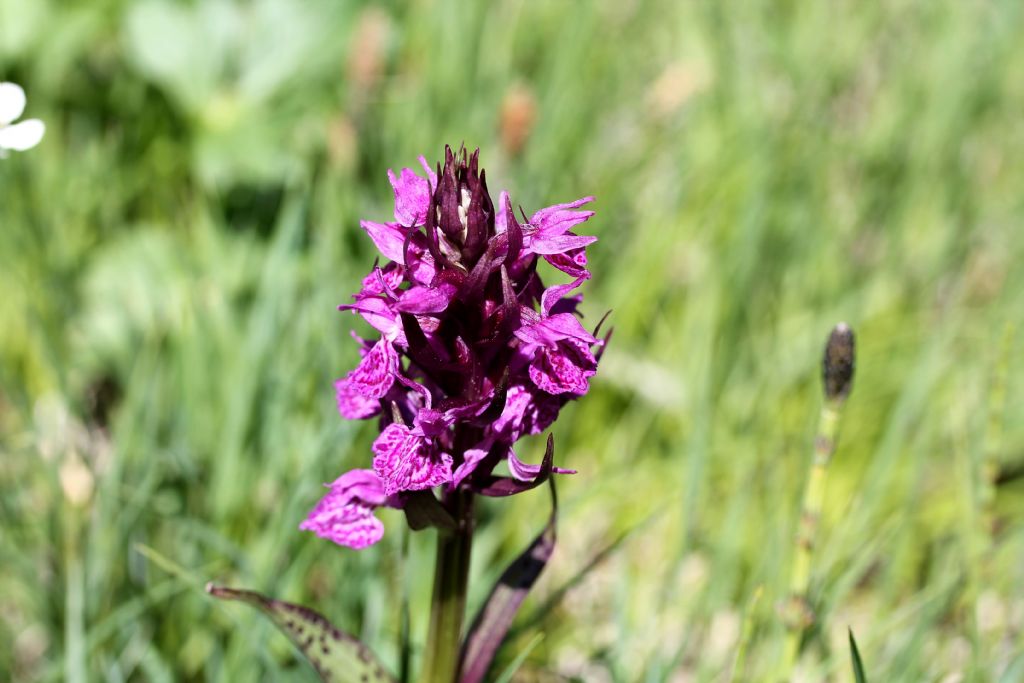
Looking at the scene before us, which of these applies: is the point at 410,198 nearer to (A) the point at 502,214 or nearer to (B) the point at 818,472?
(A) the point at 502,214

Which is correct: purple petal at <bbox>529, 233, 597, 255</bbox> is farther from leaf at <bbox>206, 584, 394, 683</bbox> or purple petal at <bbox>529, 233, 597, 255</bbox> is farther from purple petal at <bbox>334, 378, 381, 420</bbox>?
leaf at <bbox>206, 584, 394, 683</bbox>

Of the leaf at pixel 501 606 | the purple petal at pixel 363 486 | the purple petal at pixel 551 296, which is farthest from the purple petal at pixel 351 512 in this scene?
the purple petal at pixel 551 296

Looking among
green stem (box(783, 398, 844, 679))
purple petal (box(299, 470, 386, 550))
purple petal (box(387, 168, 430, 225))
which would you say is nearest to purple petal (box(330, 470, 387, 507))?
purple petal (box(299, 470, 386, 550))

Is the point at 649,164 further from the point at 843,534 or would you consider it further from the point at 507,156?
the point at 843,534

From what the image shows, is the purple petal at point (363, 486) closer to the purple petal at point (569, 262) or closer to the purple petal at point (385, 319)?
the purple petal at point (385, 319)

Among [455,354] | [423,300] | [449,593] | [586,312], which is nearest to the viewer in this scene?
[423,300]

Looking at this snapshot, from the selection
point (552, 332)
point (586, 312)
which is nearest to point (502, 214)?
point (552, 332)

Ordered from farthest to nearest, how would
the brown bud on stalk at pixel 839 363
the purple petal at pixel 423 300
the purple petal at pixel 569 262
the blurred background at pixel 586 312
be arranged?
the blurred background at pixel 586 312
the brown bud on stalk at pixel 839 363
the purple petal at pixel 569 262
the purple petal at pixel 423 300
